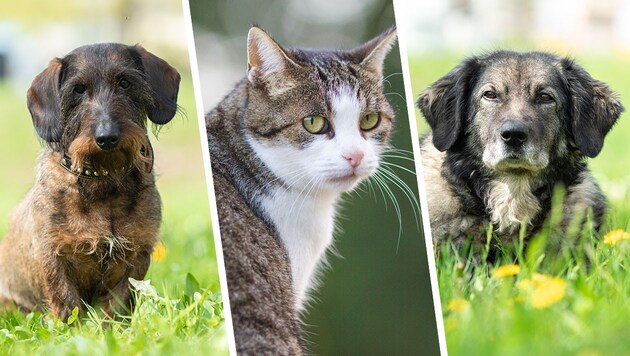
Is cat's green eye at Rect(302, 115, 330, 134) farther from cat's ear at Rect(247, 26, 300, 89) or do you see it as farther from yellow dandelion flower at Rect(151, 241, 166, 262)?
yellow dandelion flower at Rect(151, 241, 166, 262)

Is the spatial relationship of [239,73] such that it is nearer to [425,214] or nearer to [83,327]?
[425,214]

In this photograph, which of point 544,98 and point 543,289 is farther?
point 544,98

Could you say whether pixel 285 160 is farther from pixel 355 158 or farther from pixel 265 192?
pixel 355 158

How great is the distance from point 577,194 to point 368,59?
110 cm

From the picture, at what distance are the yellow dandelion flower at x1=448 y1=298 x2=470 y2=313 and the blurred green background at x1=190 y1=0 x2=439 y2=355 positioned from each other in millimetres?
90

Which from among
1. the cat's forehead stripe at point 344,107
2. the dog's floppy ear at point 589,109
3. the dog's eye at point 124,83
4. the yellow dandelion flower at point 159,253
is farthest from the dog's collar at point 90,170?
the dog's floppy ear at point 589,109

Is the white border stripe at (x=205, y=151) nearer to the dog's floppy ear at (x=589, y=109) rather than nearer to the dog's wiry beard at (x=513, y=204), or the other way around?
the dog's wiry beard at (x=513, y=204)

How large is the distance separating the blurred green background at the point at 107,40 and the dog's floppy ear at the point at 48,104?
4.41ft

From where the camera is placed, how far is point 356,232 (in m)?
3.25

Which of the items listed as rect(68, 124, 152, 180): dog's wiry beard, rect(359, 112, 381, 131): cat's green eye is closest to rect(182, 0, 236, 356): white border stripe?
rect(68, 124, 152, 180): dog's wiry beard

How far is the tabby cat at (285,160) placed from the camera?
9.54 ft

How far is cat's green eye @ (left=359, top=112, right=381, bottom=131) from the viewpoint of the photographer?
119 inches

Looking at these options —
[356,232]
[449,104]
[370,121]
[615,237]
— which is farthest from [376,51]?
[615,237]

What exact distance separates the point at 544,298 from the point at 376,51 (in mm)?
1114
